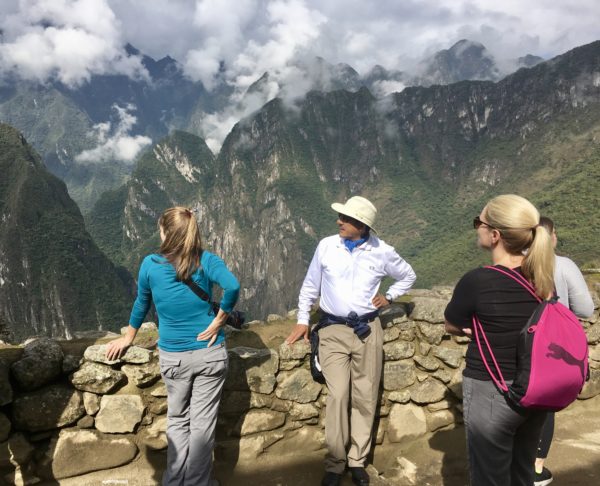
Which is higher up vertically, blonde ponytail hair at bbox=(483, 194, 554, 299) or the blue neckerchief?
the blue neckerchief

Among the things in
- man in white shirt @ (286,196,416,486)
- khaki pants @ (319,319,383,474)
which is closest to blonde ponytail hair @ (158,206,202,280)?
man in white shirt @ (286,196,416,486)

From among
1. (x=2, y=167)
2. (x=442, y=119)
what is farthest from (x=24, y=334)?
(x=442, y=119)

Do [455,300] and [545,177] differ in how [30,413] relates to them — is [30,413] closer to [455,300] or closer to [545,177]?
[455,300]

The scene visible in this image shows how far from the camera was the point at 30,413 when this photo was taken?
3.61m

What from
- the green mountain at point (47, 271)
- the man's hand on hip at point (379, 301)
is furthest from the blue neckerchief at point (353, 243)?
the green mountain at point (47, 271)

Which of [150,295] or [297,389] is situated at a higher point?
[150,295]

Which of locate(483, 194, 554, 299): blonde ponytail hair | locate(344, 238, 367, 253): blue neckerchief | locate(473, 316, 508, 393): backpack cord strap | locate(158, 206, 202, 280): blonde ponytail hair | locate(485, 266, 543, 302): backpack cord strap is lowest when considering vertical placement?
locate(473, 316, 508, 393): backpack cord strap

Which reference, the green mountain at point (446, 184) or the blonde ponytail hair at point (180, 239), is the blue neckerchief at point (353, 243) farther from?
the green mountain at point (446, 184)

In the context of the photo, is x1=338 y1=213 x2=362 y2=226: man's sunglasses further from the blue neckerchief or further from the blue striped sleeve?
the blue striped sleeve

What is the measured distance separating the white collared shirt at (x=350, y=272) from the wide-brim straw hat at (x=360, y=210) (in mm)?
261

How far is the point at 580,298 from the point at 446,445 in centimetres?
241

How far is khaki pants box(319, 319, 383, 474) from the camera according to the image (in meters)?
3.79

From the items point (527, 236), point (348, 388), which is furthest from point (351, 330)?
point (527, 236)

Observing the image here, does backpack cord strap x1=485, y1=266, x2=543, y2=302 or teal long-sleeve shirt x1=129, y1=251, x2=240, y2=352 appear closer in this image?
backpack cord strap x1=485, y1=266, x2=543, y2=302
